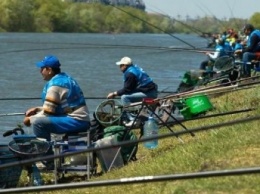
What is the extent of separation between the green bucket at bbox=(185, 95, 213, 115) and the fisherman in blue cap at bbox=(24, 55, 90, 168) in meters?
2.81

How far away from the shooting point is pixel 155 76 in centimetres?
2884

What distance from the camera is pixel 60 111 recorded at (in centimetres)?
959

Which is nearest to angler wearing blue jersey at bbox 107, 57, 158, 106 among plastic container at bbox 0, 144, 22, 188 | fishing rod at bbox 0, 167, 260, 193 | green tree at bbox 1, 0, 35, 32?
plastic container at bbox 0, 144, 22, 188

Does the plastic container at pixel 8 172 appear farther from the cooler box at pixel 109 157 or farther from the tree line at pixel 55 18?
the tree line at pixel 55 18

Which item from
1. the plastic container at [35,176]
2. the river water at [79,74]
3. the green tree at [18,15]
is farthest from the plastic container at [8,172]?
the green tree at [18,15]

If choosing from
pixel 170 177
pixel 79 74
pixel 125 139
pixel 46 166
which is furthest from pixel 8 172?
pixel 79 74

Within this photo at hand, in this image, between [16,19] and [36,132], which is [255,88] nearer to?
[36,132]

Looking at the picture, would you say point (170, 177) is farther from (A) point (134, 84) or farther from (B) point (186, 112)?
(A) point (134, 84)

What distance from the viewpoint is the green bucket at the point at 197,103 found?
12.1 metres

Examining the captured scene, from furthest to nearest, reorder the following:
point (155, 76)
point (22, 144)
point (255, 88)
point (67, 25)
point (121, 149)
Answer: point (67, 25)
point (155, 76)
point (255, 88)
point (121, 149)
point (22, 144)

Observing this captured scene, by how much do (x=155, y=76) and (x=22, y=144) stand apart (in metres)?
19.9

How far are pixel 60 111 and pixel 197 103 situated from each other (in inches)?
121

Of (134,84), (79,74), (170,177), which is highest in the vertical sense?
(170,177)

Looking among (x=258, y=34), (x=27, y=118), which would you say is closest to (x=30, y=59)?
(x=258, y=34)
